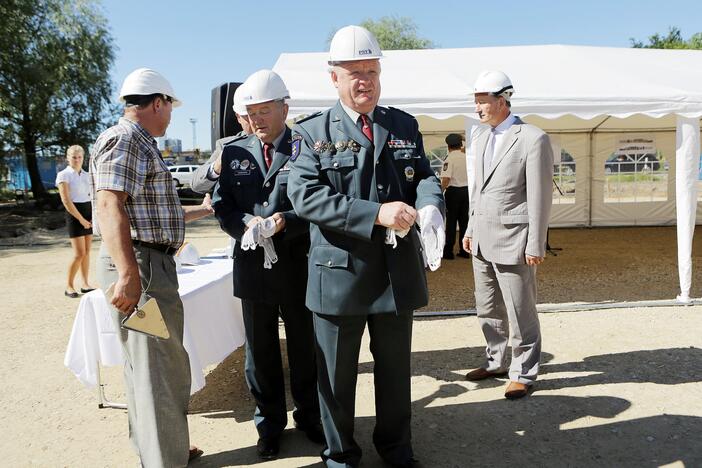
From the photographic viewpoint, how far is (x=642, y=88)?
216 inches

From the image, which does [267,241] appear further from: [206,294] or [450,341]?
[450,341]

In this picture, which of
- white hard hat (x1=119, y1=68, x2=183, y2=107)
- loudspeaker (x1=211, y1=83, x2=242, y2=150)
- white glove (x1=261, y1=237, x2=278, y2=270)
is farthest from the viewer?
loudspeaker (x1=211, y1=83, x2=242, y2=150)

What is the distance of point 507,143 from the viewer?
3.55 metres

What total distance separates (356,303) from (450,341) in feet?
8.59

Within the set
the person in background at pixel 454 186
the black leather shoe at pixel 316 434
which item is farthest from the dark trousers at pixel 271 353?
the person in background at pixel 454 186

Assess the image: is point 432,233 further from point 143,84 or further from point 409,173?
point 143,84

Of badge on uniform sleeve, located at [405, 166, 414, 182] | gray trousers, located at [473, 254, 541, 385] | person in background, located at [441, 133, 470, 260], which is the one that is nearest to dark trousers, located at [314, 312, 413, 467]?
badge on uniform sleeve, located at [405, 166, 414, 182]

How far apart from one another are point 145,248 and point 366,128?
1109mm

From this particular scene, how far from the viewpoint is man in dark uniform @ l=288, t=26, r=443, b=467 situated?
2305 mm

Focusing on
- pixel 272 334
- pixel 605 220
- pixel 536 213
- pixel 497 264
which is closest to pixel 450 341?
pixel 497 264

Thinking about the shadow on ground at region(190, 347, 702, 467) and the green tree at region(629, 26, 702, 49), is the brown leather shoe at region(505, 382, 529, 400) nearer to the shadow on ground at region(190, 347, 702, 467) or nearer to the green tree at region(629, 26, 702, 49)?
the shadow on ground at region(190, 347, 702, 467)

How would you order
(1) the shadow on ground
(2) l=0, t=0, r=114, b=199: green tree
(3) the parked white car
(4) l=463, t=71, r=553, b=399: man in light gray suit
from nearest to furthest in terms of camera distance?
(1) the shadow on ground → (4) l=463, t=71, r=553, b=399: man in light gray suit → (2) l=0, t=0, r=114, b=199: green tree → (3) the parked white car

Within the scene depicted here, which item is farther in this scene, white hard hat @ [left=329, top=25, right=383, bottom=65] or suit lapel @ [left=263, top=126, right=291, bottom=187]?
suit lapel @ [left=263, top=126, right=291, bottom=187]

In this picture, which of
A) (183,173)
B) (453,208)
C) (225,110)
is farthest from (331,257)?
(183,173)
